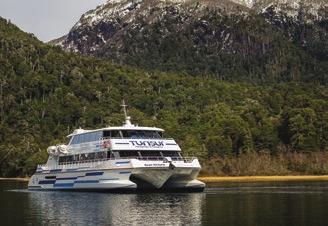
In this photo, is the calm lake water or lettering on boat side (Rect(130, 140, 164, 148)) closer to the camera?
the calm lake water

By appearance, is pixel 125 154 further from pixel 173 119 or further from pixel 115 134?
pixel 173 119

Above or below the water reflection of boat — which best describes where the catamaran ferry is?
above

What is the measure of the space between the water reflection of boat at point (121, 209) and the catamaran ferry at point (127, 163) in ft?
7.30

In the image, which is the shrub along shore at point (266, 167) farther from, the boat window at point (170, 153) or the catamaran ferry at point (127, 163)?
the boat window at point (170, 153)

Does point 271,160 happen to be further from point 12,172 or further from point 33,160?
point 12,172

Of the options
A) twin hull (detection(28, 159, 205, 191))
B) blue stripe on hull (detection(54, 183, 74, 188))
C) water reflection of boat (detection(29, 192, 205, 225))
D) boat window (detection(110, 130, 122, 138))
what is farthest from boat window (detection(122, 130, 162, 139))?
blue stripe on hull (detection(54, 183, 74, 188))

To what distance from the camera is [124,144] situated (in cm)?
7288

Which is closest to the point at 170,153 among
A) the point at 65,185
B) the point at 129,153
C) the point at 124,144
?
the point at 129,153

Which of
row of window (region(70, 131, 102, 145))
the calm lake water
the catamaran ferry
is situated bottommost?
the calm lake water

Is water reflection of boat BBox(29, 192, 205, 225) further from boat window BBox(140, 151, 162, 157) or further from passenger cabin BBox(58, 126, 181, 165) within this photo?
passenger cabin BBox(58, 126, 181, 165)

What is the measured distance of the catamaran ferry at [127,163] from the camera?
70.3 m

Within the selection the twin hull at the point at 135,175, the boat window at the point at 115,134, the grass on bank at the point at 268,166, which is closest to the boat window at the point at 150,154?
the twin hull at the point at 135,175

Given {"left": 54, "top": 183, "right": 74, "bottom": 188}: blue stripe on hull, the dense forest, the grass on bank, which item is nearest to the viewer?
{"left": 54, "top": 183, "right": 74, "bottom": 188}: blue stripe on hull

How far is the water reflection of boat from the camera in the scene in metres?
45.8
